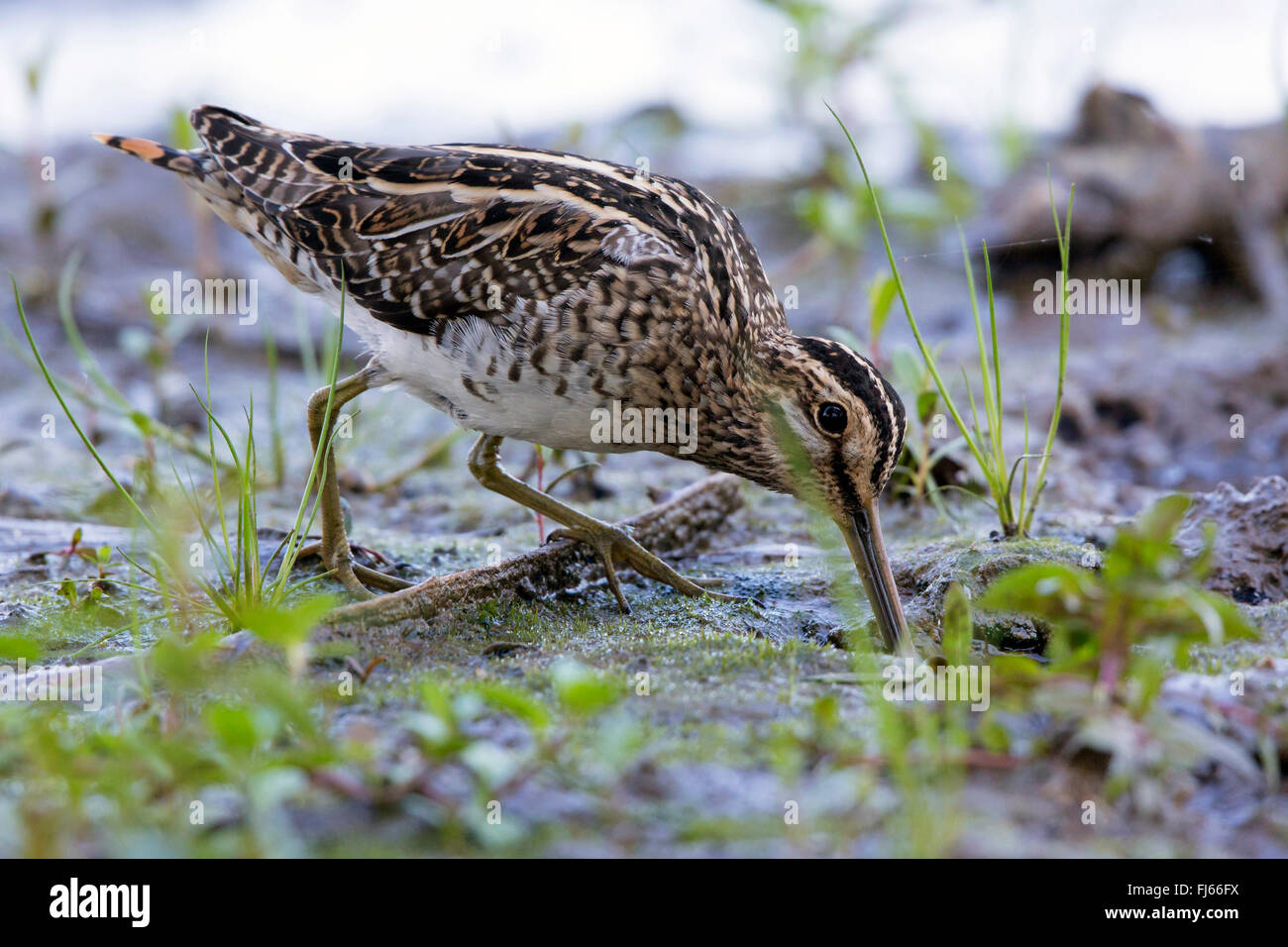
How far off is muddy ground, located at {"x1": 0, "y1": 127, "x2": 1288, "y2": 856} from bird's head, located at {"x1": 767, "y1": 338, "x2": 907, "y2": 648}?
0.86 ft

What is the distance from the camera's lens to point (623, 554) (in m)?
4.93

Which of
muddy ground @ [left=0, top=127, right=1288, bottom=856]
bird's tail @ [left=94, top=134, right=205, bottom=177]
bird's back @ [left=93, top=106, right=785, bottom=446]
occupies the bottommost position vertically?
muddy ground @ [left=0, top=127, right=1288, bottom=856]

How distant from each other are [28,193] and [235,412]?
3.78 meters

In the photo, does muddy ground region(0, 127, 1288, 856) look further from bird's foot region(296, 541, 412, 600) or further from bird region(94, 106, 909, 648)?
bird region(94, 106, 909, 648)

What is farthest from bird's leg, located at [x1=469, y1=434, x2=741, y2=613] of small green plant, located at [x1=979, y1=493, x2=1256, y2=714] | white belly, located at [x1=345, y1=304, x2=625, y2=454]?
small green plant, located at [x1=979, y1=493, x2=1256, y2=714]

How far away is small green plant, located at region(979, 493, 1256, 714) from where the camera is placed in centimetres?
291

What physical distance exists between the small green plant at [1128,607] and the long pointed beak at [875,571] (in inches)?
43.7

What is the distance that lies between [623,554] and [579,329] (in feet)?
3.07

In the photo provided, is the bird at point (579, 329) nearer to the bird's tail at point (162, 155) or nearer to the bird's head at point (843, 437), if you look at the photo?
the bird's head at point (843, 437)

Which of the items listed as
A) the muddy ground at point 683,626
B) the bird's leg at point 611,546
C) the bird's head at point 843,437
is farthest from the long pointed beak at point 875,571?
the bird's leg at point 611,546

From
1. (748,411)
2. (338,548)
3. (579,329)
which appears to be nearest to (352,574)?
(338,548)

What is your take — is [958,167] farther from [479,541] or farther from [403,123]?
[479,541]

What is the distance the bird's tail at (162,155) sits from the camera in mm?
5477
